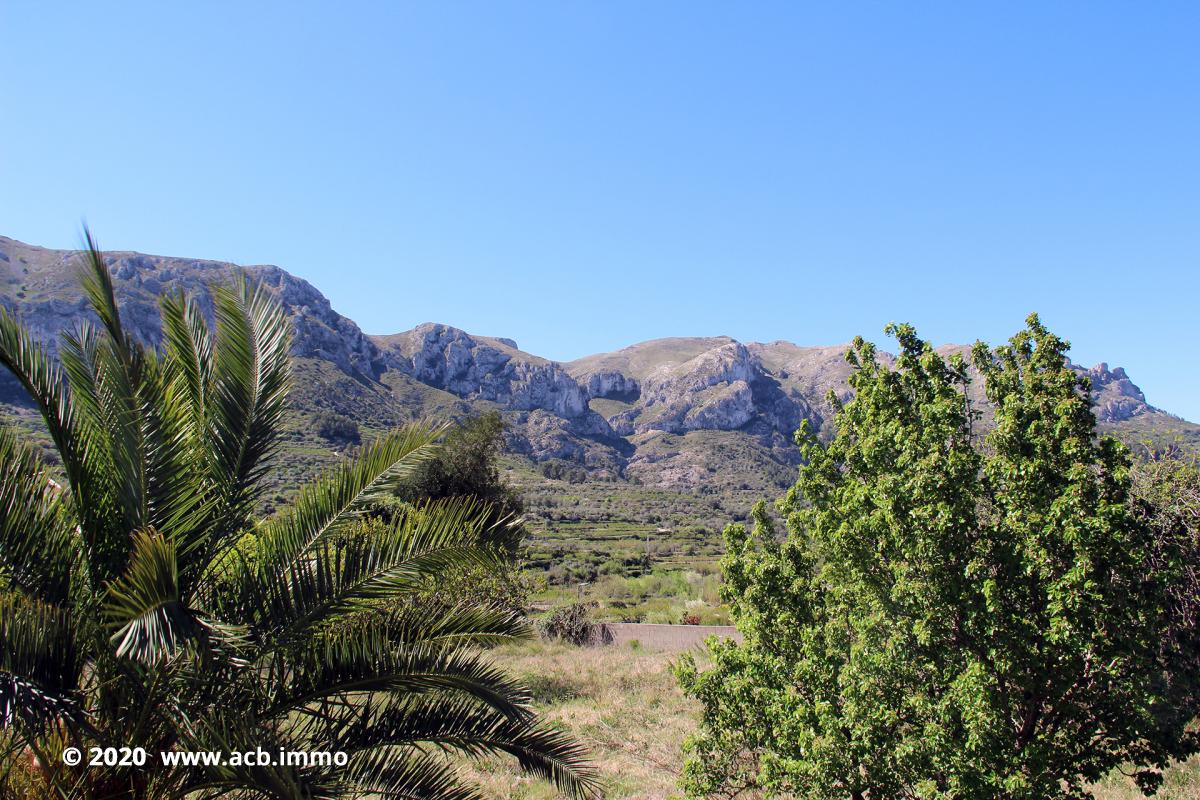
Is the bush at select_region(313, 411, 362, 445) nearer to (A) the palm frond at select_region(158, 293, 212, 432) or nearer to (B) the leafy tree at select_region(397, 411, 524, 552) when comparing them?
(B) the leafy tree at select_region(397, 411, 524, 552)

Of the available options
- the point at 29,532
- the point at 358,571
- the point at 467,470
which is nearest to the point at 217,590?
the point at 358,571

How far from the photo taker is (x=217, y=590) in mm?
4797

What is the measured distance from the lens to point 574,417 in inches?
5758

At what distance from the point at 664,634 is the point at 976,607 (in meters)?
18.5

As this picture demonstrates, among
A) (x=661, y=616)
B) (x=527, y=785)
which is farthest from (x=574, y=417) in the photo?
(x=527, y=785)

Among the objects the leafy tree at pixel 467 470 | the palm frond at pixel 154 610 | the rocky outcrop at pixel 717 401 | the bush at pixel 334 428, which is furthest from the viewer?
the rocky outcrop at pixel 717 401

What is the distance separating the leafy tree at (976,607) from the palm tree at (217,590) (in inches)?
112

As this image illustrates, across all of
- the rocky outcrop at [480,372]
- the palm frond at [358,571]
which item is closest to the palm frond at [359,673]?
the palm frond at [358,571]

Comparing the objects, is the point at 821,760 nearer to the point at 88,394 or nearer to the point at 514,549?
the point at 88,394

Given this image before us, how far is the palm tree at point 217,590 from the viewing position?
3.92 metres

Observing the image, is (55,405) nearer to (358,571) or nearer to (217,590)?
(217,590)

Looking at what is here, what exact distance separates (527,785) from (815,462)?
19.8ft

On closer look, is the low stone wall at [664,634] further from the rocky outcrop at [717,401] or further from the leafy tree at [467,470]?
the rocky outcrop at [717,401]

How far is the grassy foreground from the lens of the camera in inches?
361
